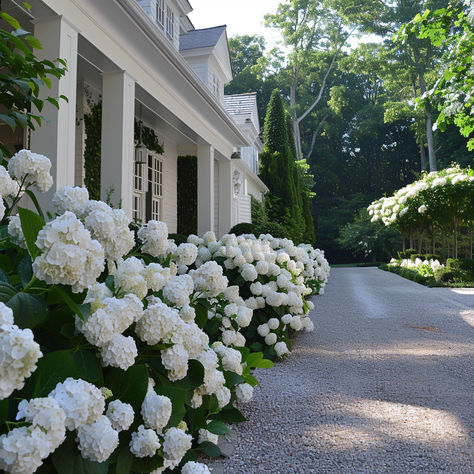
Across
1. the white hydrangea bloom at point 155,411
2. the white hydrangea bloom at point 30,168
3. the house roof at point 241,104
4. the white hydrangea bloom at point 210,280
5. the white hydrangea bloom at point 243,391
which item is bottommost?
the white hydrangea bloom at point 243,391

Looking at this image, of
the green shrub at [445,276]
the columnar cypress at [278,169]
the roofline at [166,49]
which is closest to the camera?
the roofline at [166,49]

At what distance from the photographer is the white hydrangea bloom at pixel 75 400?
951 millimetres

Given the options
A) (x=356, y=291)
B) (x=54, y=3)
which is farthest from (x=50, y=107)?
(x=356, y=291)

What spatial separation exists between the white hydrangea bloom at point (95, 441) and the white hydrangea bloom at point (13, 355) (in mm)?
234

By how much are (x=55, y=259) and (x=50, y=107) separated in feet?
11.0

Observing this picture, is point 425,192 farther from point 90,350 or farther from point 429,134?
point 90,350

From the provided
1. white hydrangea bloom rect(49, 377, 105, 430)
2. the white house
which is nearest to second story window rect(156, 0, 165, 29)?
the white house

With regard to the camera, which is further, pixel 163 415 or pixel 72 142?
pixel 72 142

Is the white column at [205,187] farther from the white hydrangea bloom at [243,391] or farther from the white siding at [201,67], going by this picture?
the white hydrangea bloom at [243,391]

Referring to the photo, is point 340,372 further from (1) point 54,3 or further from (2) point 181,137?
(2) point 181,137

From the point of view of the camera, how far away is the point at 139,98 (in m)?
6.25

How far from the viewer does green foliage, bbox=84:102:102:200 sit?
6.23 meters

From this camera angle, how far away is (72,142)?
4.04 m

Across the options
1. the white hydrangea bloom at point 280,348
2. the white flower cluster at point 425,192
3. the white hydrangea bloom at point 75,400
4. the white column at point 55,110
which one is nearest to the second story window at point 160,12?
the white column at point 55,110
